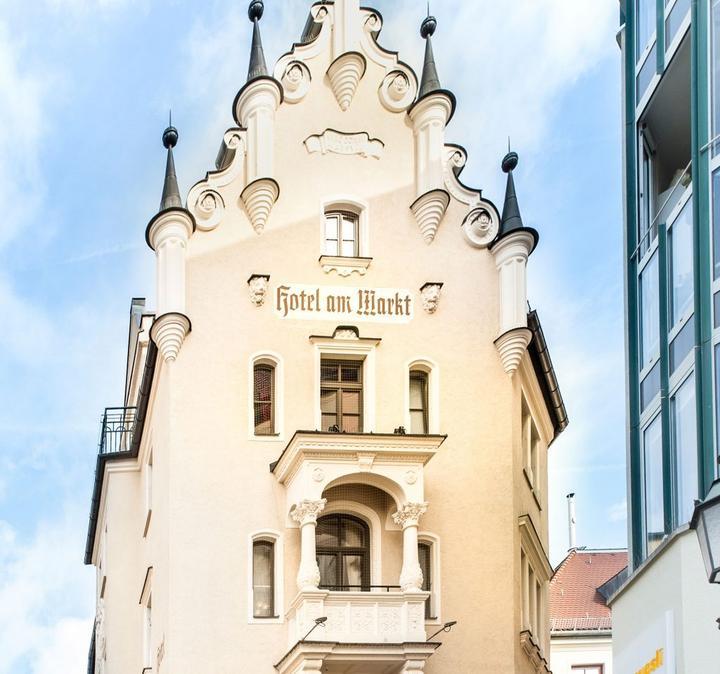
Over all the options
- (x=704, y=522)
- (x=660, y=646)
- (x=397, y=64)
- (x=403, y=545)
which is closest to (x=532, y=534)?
(x=403, y=545)

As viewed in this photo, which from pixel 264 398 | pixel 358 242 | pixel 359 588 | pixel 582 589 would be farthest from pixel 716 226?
pixel 582 589

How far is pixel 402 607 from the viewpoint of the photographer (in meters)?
36.0

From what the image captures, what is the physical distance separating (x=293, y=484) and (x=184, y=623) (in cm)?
378

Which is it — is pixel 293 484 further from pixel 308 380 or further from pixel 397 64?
pixel 397 64

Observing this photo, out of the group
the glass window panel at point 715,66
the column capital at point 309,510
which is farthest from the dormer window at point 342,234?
the glass window panel at point 715,66

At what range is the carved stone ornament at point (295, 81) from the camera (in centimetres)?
4031

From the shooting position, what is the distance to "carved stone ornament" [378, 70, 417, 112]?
40.9 m

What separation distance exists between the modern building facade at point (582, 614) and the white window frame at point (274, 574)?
23.1 meters

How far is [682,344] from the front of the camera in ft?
81.0

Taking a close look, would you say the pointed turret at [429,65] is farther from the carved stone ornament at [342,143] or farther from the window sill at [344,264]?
the window sill at [344,264]

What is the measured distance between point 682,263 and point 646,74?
13.7 ft

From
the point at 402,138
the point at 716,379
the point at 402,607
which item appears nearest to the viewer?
the point at 716,379

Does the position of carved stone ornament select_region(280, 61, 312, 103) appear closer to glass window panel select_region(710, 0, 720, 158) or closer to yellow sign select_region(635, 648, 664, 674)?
glass window panel select_region(710, 0, 720, 158)

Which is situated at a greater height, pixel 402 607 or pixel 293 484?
pixel 293 484
